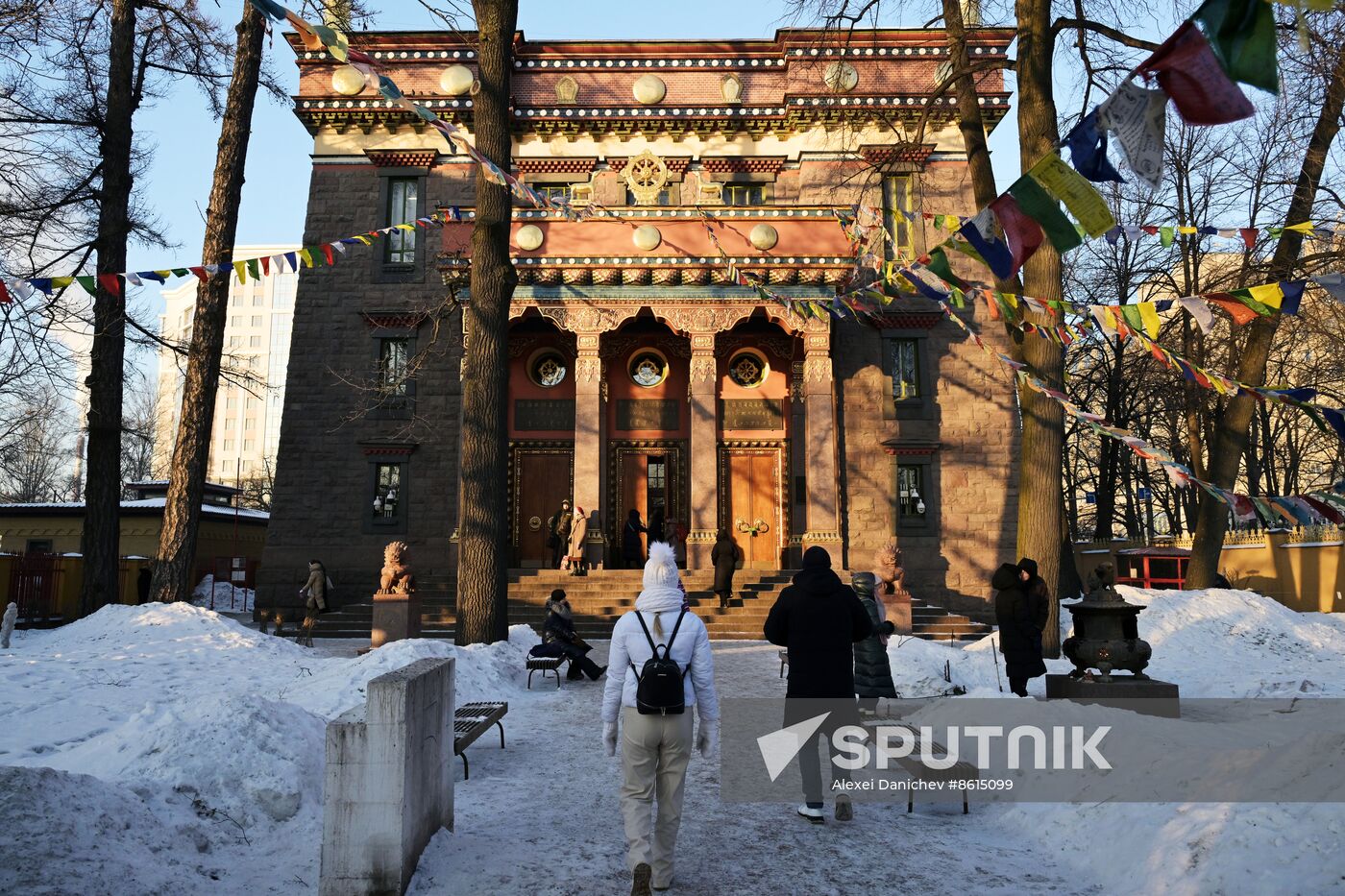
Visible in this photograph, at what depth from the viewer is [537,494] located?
24922mm

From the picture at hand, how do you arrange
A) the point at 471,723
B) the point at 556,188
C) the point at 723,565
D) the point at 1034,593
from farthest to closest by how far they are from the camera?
the point at 556,188 → the point at 723,565 → the point at 1034,593 → the point at 471,723

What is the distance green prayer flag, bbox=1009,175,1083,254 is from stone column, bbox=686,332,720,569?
16.1 m

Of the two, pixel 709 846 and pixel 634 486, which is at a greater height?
pixel 634 486

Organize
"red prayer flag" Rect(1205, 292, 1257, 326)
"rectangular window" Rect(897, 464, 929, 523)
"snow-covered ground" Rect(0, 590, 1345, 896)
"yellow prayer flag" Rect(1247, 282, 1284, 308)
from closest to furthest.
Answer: "snow-covered ground" Rect(0, 590, 1345, 896) < "yellow prayer flag" Rect(1247, 282, 1284, 308) < "red prayer flag" Rect(1205, 292, 1257, 326) < "rectangular window" Rect(897, 464, 929, 523)

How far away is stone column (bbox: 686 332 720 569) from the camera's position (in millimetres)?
21734

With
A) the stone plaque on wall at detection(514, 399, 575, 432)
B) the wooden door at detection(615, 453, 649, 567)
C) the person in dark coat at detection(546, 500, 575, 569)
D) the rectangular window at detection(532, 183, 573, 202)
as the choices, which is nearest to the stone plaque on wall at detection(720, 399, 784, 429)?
the wooden door at detection(615, 453, 649, 567)

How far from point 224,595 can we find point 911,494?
24812mm

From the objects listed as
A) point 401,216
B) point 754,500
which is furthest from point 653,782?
point 401,216

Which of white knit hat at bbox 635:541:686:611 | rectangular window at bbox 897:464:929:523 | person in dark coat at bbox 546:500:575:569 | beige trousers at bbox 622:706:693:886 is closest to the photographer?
beige trousers at bbox 622:706:693:886

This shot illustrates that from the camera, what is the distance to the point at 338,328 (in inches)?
983

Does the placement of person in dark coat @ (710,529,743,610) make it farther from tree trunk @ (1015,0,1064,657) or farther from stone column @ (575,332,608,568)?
tree trunk @ (1015,0,1064,657)

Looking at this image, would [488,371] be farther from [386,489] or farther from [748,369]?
[748,369]

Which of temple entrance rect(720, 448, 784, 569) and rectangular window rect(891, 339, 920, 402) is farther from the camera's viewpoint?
rectangular window rect(891, 339, 920, 402)

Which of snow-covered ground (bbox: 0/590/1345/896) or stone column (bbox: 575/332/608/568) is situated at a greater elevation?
stone column (bbox: 575/332/608/568)
